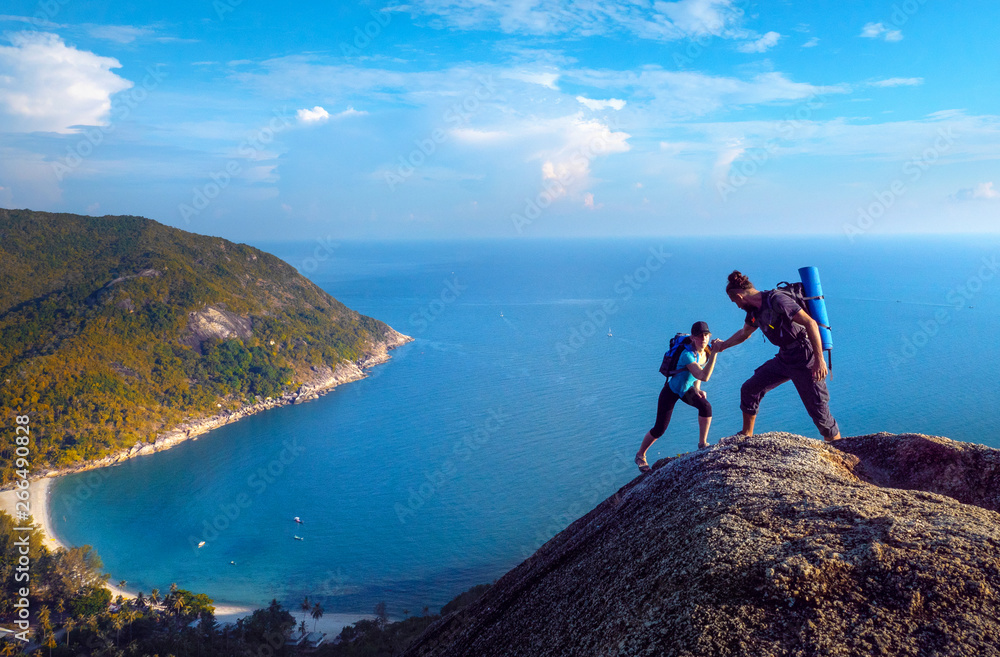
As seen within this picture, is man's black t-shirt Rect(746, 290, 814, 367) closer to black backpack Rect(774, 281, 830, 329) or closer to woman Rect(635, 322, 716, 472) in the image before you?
black backpack Rect(774, 281, 830, 329)

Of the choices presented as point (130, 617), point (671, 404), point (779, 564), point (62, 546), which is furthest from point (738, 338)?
point (62, 546)

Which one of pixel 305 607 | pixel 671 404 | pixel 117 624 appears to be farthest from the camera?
pixel 305 607

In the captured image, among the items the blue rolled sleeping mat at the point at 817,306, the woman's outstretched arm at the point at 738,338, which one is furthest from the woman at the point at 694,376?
the blue rolled sleeping mat at the point at 817,306

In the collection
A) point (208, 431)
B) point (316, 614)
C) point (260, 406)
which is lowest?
point (316, 614)

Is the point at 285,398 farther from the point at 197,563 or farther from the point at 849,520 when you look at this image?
the point at 849,520

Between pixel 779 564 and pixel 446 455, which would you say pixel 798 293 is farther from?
pixel 446 455

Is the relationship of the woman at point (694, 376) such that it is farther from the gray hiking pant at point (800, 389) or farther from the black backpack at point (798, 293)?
the black backpack at point (798, 293)
